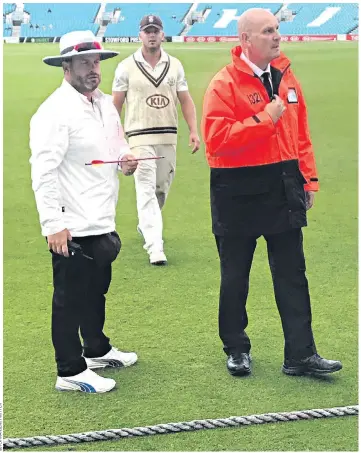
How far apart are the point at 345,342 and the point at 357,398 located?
2.76ft

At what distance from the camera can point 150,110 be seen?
23.4 feet

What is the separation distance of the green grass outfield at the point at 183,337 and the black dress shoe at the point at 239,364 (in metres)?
0.05

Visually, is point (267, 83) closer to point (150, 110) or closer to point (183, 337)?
point (183, 337)

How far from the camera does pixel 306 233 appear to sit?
816cm

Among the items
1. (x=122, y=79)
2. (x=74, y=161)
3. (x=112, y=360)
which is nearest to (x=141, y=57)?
(x=122, y=79)

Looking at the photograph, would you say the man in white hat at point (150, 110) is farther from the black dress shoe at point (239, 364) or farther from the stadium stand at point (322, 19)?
the stadium stand at point (322, 19)

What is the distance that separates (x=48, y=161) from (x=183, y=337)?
1.61 m

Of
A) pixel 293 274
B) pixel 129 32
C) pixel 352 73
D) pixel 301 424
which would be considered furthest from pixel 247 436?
pixel 129 32

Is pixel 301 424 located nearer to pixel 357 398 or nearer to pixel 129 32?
pixel 357 398

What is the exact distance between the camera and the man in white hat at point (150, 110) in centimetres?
711

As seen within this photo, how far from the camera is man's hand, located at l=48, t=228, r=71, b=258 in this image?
430 centimetres

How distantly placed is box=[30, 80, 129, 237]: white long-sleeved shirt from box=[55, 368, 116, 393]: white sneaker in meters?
0.72

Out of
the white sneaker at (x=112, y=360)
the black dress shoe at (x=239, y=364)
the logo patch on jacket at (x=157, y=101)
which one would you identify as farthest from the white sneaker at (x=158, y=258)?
the black dress shoe at (x=239, y=364)

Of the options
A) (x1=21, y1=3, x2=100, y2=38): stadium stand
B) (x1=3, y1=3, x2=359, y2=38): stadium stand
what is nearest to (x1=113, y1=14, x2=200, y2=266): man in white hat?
(x1=3, y1=3, x2=359, y2=38): stadium stand
